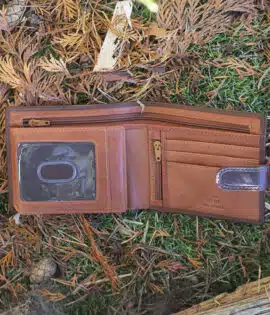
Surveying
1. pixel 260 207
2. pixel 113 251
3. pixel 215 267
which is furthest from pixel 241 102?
pixel 113 251

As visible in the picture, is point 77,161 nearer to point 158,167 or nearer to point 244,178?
point 158,167

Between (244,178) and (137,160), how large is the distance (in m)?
0.44

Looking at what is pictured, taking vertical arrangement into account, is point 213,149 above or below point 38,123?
below

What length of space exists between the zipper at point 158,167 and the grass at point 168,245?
5.2 inches

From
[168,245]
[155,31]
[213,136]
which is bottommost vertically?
[168,245]

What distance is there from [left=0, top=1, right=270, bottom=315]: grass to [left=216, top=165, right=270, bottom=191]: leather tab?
0.66 feet

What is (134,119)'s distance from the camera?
176 centimetres

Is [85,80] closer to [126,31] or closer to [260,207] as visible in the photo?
[126,31]

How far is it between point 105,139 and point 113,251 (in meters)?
0.53

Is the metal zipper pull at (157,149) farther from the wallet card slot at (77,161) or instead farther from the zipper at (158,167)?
the wallet card slot at (77,161)

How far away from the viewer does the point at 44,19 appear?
184 cm

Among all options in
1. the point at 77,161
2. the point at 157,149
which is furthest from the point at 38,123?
the point at 157,149

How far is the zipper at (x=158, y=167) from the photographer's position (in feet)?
5.75

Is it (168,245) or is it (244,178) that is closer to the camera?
(244,178)
